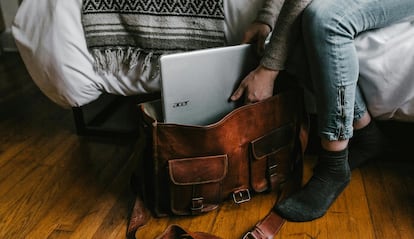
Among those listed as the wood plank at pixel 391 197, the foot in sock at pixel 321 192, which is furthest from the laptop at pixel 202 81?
the wood plank at pixel 391 197

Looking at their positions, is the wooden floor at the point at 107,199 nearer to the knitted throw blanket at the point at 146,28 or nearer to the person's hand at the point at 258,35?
the knitted throw blanket at the point at 146,28

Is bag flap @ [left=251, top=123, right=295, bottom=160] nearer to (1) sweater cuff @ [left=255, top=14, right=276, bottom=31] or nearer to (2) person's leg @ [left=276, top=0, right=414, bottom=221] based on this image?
(2) person's leg @ [left=276, top=0, right=414, bottom=221]

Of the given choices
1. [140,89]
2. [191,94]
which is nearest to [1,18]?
[140,89]

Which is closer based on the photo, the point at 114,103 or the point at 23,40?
the point at 23,40

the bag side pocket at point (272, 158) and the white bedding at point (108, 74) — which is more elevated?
the white bedding at point (108, 74)

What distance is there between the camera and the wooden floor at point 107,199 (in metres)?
1.03

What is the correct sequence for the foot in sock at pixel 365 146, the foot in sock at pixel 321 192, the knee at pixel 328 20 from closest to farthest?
the knee at pixel 328 20, the foot in sock at pixel 321 192, the foot in sock at pixel 365 146

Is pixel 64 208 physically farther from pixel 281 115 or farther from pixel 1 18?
pixel 1 18

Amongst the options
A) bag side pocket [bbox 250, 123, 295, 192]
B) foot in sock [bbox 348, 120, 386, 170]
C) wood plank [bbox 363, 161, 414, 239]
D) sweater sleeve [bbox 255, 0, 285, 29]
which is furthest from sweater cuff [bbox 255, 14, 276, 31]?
wood plank [bbox 363, 161, 414, 239]

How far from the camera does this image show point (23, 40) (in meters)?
1.18

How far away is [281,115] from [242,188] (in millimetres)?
205

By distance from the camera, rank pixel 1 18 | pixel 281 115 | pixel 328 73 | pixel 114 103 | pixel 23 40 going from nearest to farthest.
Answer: pixel 328 73 → pixel 281 115 → pixel 23 40 → pixel 114 103 → pixel 1 18

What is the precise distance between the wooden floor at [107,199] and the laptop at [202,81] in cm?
14

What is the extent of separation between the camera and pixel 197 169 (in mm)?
987
